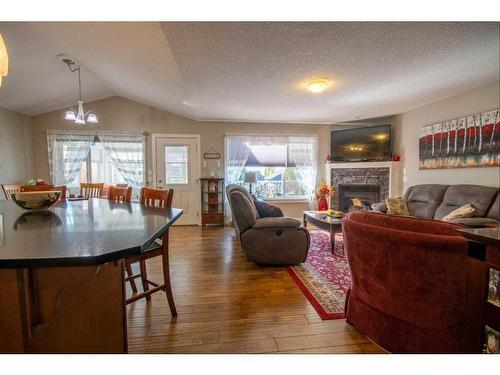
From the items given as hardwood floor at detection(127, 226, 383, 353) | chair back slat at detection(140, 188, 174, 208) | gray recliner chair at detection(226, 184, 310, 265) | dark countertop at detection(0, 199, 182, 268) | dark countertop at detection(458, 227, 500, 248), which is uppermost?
chair back slat at detection(140, 188, 174, 208)

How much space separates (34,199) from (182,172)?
11.9ft

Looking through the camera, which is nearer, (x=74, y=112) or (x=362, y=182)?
(x=74, y=112)

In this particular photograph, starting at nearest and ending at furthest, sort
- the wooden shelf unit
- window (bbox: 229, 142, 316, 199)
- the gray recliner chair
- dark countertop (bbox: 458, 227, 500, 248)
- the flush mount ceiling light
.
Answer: dark countertop (bbox: 458, 227, 500, 248) → the gray recliner chair → the flush mount ceiling light → the wooden shelf unit → window (bbox: 229, 142, 316, 199)

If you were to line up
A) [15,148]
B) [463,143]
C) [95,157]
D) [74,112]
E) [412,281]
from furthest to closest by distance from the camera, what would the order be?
[95,157], [15,148], [463,143], [74,112], [412,281]

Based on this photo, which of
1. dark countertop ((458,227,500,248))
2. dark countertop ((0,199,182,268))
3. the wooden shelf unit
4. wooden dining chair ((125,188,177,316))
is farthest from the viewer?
the wooden shelf unit

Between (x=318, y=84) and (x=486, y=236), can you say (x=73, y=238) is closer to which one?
(x=486, y=236)

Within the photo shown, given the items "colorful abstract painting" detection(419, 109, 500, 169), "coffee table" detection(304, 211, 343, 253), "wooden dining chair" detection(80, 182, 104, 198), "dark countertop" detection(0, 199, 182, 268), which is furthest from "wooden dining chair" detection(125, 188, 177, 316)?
"colorful abstract painting" detection(419, 109, 500, 169)

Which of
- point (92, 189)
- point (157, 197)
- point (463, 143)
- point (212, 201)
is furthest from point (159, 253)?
point (463, 143)

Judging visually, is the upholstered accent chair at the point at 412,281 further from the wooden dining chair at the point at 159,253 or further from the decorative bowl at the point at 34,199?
the decorative bowl at the point at 34,199

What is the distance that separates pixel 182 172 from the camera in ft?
16.9

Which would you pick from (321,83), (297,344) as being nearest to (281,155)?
(321,83)

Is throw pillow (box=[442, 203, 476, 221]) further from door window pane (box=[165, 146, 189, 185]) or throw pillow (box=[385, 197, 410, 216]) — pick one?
door window pane (box=[165, 146, 189, 185])

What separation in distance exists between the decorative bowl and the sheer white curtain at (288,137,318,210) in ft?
15.0

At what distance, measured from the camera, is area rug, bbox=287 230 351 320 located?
76.7 inches
